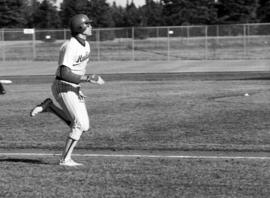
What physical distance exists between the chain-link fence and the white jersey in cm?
3846

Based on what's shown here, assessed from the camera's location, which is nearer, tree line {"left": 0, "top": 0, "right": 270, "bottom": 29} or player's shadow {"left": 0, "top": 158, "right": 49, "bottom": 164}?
player's shadow {"left": 0, "top": 158, "right": 49, "bottom": 164}

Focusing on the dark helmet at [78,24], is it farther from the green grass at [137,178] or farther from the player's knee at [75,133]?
the green grass at [137,178]

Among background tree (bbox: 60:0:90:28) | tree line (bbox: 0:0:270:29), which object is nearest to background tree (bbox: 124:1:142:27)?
tree line (bbox: 0:0:270:29)

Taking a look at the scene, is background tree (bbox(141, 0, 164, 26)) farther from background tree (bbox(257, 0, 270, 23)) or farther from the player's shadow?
the player's shadow

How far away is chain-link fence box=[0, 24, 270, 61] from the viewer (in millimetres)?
50406

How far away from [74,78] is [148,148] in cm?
264

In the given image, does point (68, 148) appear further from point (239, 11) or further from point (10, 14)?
point (239, 11)

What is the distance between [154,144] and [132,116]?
3.91 metres

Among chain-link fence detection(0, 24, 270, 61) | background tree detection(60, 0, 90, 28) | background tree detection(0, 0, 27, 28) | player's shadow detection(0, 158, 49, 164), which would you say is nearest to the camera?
player's shadow detection(0, 158, 49, 164)

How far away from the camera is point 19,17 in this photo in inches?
3371

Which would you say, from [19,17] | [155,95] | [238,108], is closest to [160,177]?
[238,108]

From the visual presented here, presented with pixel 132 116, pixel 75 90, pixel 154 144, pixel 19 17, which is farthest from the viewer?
pixel 19 17

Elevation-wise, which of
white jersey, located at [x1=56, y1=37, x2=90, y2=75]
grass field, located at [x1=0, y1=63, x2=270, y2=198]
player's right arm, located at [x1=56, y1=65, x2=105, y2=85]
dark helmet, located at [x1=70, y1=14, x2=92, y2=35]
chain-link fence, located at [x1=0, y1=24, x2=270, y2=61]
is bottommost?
chain-link fence, located at [x1=0, y1=24, x2=270, y2=61]

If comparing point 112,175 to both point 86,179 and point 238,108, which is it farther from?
point 238,108
